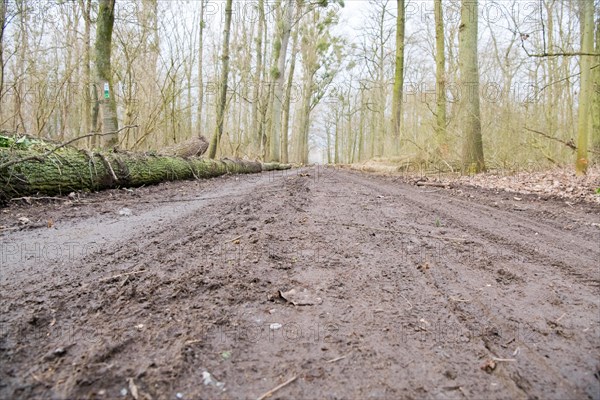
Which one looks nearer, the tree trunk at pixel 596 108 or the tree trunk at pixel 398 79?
the tree trunk at pixel 596 108

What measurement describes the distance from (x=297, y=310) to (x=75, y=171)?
12.5 ft

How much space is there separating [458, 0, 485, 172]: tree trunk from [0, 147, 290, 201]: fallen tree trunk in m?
5.84

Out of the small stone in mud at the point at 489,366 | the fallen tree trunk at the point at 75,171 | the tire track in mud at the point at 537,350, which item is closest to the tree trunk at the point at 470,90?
the tire track in mud at the point at 537,350

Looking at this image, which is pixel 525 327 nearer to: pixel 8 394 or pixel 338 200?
pixel 8 394

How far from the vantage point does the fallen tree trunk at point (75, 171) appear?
3420mm

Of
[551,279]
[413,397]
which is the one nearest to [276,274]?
[413,397]

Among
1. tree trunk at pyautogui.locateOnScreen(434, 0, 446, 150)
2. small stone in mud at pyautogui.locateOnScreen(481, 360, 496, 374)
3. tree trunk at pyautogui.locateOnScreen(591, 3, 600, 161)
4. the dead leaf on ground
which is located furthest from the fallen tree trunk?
tree trunk at pyautogui.locateOnScreen(591, 3, 600, 161)

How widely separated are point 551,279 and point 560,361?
0.78 metres

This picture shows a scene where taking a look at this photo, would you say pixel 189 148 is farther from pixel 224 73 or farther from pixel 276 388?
pixel 276 388

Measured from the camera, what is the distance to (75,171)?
401cm

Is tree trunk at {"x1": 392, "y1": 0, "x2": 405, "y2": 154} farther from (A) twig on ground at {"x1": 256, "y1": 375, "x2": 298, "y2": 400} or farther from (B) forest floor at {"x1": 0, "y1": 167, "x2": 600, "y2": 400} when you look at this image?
(A) twig on ground at {"x1": 256, "y1": 375, "x2": 298, "y2": 400}

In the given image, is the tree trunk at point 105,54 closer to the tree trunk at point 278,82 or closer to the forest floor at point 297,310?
the forest floor at point 297,310

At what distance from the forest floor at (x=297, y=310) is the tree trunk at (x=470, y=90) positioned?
4.77 m

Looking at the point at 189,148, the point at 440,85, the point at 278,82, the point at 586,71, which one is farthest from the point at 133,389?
the point at 278,82
